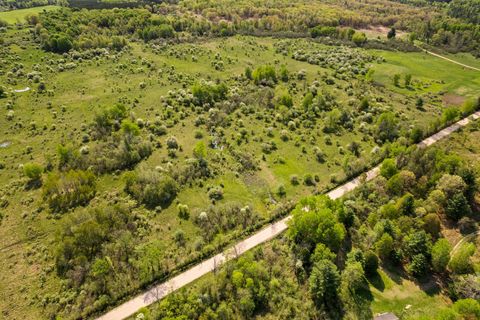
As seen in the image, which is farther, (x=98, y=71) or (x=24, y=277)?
(x=98, y=71)

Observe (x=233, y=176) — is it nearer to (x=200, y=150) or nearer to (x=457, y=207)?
(x=200, y=150)

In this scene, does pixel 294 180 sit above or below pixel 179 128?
below

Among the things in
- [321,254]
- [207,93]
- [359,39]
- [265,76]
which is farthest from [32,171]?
[359,39]

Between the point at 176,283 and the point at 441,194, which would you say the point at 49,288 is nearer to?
the point at 176,283

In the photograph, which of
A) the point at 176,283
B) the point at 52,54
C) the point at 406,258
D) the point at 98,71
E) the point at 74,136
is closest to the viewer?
the point at 176,283

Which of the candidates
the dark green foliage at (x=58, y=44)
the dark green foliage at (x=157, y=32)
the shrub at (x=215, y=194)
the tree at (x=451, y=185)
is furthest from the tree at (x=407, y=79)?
the dark green foliage at (x=58, y=44)

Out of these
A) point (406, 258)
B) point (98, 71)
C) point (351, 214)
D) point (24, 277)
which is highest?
point (98, 71)

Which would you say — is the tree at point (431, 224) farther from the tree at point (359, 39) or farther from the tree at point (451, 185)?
the tree at point (359, 39)

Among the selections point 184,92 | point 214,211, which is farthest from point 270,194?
point 184,92
